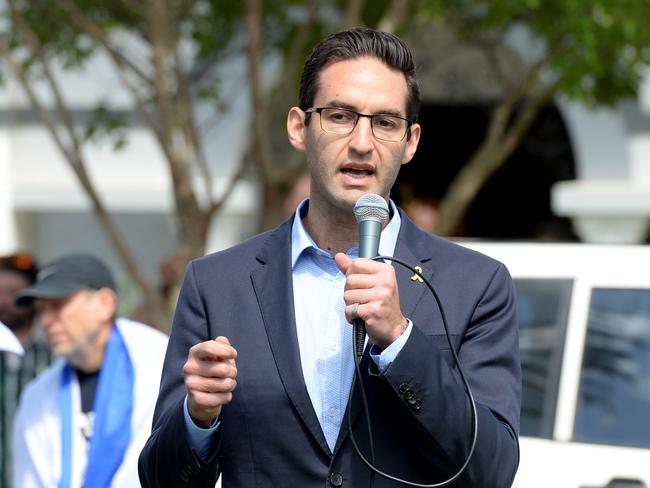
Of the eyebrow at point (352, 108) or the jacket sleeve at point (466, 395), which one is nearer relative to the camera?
the jacket sleeve at point (466, 395)

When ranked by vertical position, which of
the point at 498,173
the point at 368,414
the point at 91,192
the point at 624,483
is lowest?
the point at 368,414

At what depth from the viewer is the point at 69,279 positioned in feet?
16.7

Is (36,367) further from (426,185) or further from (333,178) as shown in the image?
(426,185)

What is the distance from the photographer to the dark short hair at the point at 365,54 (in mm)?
2764

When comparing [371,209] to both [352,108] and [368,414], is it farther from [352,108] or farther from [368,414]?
[368,414]

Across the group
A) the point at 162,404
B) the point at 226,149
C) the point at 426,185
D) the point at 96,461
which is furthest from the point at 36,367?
the point at 426,185

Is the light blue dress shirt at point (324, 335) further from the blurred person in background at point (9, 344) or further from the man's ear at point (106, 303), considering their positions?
the man's ear at point (106, 303)

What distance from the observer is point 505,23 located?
951cm

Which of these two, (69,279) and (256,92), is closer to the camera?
(69,279)

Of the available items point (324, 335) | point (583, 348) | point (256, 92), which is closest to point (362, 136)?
point (324, 335)

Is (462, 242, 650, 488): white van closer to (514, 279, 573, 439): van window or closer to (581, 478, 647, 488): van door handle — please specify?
(514, 279, 573, 439): van window

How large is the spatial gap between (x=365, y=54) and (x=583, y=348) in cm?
225

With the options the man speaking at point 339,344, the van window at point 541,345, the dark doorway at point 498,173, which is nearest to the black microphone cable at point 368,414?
the man speaking at point 339,344

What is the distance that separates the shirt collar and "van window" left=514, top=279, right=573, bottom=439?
195 centimetres
